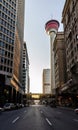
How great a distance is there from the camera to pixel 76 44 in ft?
245

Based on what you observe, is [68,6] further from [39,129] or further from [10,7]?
[39,129]

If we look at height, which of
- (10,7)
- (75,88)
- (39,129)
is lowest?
(39,129)

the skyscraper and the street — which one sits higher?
the skyscraper

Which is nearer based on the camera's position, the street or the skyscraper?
the street

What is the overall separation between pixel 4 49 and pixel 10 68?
919 centimetres

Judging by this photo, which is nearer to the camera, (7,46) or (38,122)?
(38,122)

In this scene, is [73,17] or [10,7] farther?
[10,7]

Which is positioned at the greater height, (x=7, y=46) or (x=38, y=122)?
(x=7, y=46)

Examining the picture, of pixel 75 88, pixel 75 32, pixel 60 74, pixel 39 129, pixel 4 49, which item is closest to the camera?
pixel 39 129

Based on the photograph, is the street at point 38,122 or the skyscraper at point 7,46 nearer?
the street at point 38,122

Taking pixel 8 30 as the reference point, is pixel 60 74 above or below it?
below

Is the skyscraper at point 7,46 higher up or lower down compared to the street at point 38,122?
higher up

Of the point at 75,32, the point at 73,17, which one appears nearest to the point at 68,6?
the point at 73,17

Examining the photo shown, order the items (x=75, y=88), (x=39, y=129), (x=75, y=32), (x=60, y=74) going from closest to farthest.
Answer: (x=39, y=129), (x=75, y=88), (x=75, y=32), (x=60, y=74)
